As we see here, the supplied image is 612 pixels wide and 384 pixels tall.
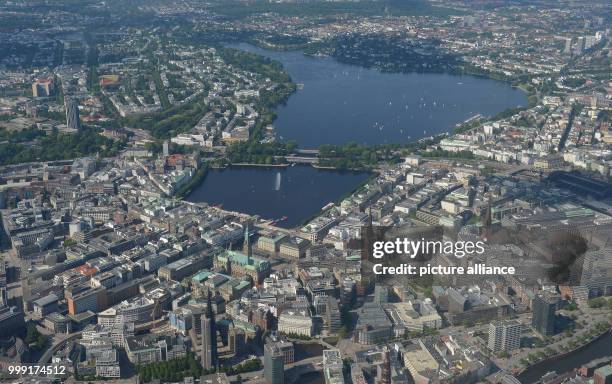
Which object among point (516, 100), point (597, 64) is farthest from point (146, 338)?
point (597, 64)

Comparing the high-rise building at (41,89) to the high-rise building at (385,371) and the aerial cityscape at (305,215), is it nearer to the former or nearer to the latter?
the aerial cityscape at (305,215)

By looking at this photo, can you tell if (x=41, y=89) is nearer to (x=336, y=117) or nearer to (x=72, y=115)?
(x=72, y=115)

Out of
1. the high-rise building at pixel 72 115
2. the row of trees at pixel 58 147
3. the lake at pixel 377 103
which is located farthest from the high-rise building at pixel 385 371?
the high-rise building at pixel 72 115

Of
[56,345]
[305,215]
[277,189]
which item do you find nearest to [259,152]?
[277,189]

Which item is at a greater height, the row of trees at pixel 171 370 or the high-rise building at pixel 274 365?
the high-rise building at pixel 274 365

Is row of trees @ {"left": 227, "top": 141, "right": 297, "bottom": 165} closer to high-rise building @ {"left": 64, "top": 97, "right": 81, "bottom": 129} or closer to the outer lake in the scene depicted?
the outer lake

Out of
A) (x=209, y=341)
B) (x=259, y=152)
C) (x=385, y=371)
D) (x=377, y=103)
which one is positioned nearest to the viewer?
(x=385, y=371)

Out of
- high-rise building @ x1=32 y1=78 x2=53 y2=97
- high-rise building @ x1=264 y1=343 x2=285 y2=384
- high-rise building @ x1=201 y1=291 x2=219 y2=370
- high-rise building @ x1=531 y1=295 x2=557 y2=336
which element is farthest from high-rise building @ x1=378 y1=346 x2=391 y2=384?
high-rise building @ x1=32 y1=78 x2=53 y2=97
